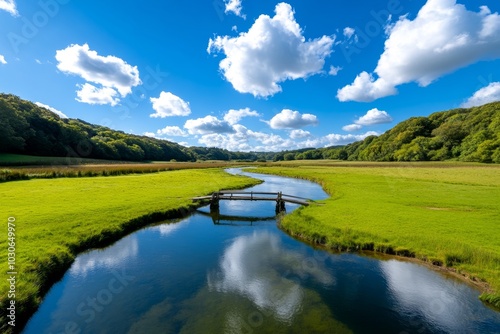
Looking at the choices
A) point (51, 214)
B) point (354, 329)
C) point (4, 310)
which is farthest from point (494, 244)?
point (51, 214)

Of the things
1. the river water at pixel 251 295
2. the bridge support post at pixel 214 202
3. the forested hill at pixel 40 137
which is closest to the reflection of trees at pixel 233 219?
the bridge support post at pixel 214 202

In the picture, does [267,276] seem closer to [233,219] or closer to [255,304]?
[255,304]

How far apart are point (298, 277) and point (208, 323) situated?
5896mm

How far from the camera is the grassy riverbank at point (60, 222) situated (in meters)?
11.7

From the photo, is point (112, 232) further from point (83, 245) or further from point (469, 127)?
point (469, 127)

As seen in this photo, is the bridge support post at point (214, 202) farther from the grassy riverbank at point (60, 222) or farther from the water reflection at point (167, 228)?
the water reflection at point (167, 228)

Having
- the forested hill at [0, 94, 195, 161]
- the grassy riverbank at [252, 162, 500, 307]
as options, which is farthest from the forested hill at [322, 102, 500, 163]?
the forested hill at [0, 94, 195, 161]

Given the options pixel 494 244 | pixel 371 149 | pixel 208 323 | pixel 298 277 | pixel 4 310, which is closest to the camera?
pixel 4 310

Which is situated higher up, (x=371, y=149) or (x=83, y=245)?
(x=371, y=149)

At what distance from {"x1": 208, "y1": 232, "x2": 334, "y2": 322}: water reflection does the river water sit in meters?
0.06

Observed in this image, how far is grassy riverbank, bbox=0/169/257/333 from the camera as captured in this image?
11.7 meters

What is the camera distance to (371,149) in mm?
181625

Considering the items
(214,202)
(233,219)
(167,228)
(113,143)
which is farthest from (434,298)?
(113,143)

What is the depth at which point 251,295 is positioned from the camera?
1205 cm
